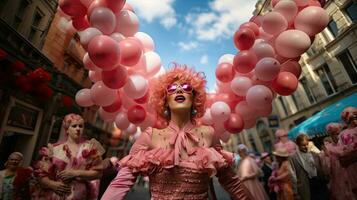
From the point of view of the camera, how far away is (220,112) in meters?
2.65

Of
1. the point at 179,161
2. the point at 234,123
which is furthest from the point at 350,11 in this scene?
the point at 179,161

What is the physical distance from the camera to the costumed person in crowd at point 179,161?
4.27 ft

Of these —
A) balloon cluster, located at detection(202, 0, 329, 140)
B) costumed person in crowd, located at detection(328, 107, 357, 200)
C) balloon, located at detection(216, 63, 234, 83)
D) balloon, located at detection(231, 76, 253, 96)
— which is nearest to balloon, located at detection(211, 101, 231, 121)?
balloon cluster, located at detection(202, 0, 329, 140)

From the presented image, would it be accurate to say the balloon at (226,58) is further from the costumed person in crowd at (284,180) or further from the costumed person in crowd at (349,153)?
the costumed person in crowd at (284,180)

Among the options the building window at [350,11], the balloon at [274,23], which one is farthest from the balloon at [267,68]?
the building window at [350,11]

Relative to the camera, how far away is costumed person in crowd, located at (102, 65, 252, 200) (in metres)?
1.30

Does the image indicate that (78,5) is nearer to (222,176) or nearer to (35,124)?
(222,176)

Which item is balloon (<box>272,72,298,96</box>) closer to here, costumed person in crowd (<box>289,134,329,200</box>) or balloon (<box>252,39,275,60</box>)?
balloon (<box>252,39,275,60</box>)

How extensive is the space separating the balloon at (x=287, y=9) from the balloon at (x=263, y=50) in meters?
0.54

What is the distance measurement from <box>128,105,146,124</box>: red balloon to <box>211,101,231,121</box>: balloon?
3.42ft

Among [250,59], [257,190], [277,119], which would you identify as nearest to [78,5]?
[250,59]

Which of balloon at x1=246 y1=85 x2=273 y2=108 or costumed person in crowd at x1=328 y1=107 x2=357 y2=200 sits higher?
balloon at x1=246 y1=85 x2=273 y2=108

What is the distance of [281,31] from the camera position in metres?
2.69

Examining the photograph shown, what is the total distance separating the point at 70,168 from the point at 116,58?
1.41 meters
